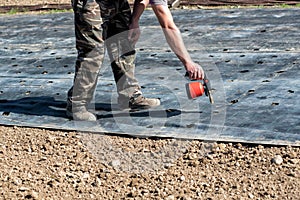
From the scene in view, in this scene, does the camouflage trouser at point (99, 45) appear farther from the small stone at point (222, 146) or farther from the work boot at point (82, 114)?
the small stone at point (222, 146)

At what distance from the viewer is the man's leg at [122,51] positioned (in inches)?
185

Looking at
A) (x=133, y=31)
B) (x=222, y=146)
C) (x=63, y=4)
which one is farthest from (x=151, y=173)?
(x=63, y=4)

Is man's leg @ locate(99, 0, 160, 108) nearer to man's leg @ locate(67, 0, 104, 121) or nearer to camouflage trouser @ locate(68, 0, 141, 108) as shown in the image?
camouflage trouser @ locate(68, 0, 141, 108)

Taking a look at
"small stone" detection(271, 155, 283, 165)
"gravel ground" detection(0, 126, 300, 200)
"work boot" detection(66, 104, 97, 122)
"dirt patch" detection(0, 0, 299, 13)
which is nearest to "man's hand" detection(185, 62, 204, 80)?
"gravel ground" detection(0, 126, 300, 200)

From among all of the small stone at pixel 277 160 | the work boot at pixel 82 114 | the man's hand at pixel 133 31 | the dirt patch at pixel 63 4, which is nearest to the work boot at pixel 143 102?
the work boot at pixel 82 114

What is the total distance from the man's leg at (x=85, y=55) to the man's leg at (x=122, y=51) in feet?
0.36

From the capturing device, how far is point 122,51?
4887mm

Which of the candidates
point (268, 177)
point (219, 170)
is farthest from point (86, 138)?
point (268, 177)

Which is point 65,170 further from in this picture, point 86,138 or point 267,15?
point 267,15

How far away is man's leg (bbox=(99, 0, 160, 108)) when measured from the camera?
4.71 m

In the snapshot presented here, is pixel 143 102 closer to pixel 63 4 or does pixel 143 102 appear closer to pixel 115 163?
pixel 115 163

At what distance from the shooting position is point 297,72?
5.42 meters

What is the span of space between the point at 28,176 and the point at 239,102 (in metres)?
1.87

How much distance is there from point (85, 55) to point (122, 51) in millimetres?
353
